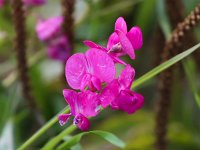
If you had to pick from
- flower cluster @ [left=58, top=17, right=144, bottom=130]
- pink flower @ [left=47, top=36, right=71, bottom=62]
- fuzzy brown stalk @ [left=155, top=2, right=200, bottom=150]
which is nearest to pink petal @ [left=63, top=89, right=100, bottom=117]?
flower cluster @ [left=58, top=17, right=144, bottom=130]

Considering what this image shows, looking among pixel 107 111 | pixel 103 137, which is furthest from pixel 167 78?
pixel 107 111

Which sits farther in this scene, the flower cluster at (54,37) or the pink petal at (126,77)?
the flower cluster at (54,37)

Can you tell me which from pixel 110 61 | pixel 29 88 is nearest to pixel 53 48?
pixel 29 88

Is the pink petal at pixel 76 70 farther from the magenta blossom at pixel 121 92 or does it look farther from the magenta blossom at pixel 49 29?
the magenta blossom at pixel 49 29

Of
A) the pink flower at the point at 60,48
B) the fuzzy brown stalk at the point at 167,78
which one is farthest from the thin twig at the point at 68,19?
the fuzzy brown stalk at the point at 167,78

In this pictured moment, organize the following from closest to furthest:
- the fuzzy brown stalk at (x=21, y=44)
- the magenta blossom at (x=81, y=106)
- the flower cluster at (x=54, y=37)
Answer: the magenta blossom at (x=81, y=106), the fuzzy brown stalk at (x=21, y=44), the flower cluster at (x=54, y=37)

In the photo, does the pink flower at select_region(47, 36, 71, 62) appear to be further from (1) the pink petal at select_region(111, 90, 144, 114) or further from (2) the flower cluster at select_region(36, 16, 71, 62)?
(1) the pink petal at select_region(111, 90, 144, 114)

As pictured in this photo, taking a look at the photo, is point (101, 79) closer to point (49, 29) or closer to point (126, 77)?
point (126, 77)

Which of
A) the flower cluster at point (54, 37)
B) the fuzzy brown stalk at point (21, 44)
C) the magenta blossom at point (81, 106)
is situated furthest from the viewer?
the flower cluster at point (54, 37)

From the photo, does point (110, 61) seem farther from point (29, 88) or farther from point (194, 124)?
point (194, 124)
